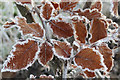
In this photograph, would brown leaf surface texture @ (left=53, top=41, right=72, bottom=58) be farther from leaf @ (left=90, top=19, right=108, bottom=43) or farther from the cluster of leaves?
leaf @ (left=90, top=19, right=108, bottom=43)

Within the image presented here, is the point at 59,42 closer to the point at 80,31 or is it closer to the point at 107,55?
the point at 80,31

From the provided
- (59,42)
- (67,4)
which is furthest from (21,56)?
(67,4)

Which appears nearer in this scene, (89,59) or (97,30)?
(89,59)

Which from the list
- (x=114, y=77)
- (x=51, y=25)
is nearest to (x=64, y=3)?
(x=51, y=25)

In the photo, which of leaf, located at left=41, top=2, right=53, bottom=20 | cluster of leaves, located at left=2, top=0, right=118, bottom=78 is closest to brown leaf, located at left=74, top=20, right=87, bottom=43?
cluster of leaves, located at left=2, top=0, right=118, bottom=78

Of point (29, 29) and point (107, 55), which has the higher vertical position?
point (29, 29)
